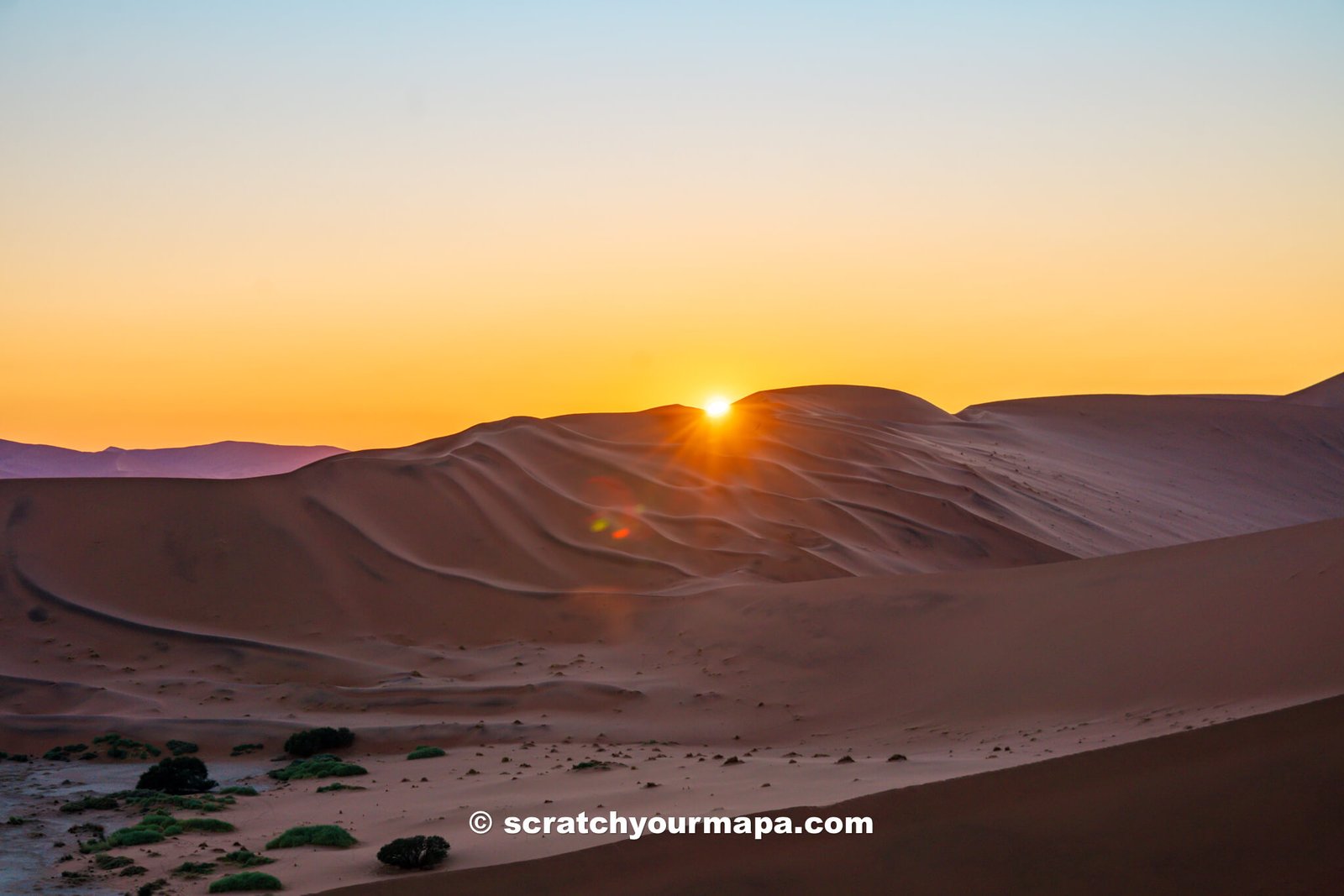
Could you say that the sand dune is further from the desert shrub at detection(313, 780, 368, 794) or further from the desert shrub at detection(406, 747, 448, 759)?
the desert shrub at detection(406, 747, 448, 759)

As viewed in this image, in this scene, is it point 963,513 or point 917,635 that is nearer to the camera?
point 917,635

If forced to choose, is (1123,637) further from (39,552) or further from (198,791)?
(39,552)

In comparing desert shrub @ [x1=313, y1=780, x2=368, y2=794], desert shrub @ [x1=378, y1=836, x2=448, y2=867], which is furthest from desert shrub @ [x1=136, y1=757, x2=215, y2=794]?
desert shrub @ [x1=378, y1=836, x2=448, y2=867]

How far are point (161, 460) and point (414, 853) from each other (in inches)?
6182

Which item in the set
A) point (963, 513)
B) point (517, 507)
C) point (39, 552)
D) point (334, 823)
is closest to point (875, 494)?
point (963, 513)

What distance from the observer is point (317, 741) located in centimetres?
1352

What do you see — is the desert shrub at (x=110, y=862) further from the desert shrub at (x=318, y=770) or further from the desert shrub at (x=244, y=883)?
the desert shrub at (x=318, y=770)

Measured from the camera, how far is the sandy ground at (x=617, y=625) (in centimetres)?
995

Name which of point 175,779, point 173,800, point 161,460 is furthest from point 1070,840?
point 161,460

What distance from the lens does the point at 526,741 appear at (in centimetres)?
1355

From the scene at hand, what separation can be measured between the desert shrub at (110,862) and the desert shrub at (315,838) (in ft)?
3.25

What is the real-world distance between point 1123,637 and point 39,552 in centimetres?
1802

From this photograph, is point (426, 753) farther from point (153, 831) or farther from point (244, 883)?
point (244, 883)

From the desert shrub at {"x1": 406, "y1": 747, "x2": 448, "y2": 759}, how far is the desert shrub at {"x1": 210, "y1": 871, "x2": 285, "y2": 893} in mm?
5360
